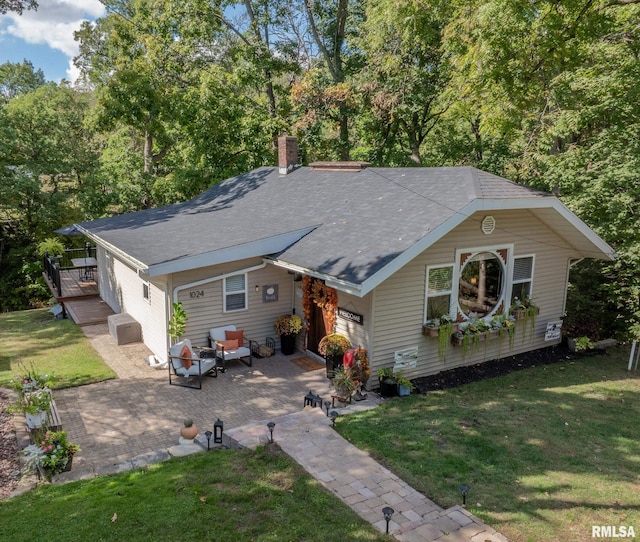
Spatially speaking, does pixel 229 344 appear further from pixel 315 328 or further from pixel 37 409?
pixel 37 409

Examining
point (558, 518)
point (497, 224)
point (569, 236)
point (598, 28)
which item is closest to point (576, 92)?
point (598, 28)

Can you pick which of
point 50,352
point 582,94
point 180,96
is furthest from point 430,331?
point 180,96

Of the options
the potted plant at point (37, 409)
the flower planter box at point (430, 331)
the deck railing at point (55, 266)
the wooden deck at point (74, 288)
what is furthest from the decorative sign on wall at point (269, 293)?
the wooden deck at point (74, 288)

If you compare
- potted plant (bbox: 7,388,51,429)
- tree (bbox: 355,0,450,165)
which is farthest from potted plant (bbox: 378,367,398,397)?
tree (bbox: 355,0,450,165)

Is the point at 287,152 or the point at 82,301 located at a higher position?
the point at 287,152

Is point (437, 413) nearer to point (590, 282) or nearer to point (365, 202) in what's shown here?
point (365, 202)

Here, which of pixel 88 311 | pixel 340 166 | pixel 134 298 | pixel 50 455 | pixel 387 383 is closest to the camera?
pixel 50 455

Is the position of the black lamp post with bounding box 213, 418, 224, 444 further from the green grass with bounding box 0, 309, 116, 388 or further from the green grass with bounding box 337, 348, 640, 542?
the green grass with bounding box 0, 309, 116, 388
